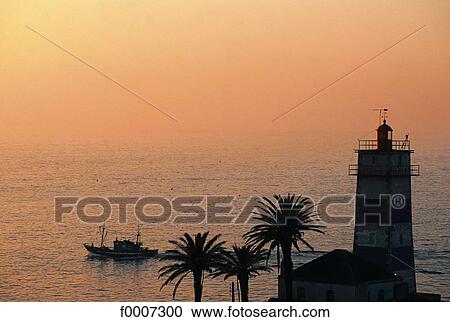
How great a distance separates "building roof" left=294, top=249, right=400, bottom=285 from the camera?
4128cm

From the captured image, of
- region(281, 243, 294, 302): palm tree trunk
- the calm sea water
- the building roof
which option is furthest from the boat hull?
region(281, 243, 294, 302): palm tree trunk

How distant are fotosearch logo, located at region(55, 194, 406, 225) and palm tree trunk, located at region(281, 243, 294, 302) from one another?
2847 inches

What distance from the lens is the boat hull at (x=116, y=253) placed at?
101m

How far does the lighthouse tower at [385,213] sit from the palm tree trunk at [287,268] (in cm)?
714

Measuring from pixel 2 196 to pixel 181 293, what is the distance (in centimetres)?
8353

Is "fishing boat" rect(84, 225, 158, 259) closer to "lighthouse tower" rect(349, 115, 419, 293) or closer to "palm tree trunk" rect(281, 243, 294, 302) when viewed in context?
"lighthouse tower" rect(349, 115, 419, 293)

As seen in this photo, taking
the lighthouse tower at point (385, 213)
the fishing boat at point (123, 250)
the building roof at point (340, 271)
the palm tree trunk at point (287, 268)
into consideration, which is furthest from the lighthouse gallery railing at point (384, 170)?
the fishing boat at point (123, 250)

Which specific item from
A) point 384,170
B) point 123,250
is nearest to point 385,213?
point 384,170

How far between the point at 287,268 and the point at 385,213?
8.21 metres

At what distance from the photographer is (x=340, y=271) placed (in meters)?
41.6

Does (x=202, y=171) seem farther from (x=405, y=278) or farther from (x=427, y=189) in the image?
(x=405, y=278)

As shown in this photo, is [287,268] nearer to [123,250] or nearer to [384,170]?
[384,170]
